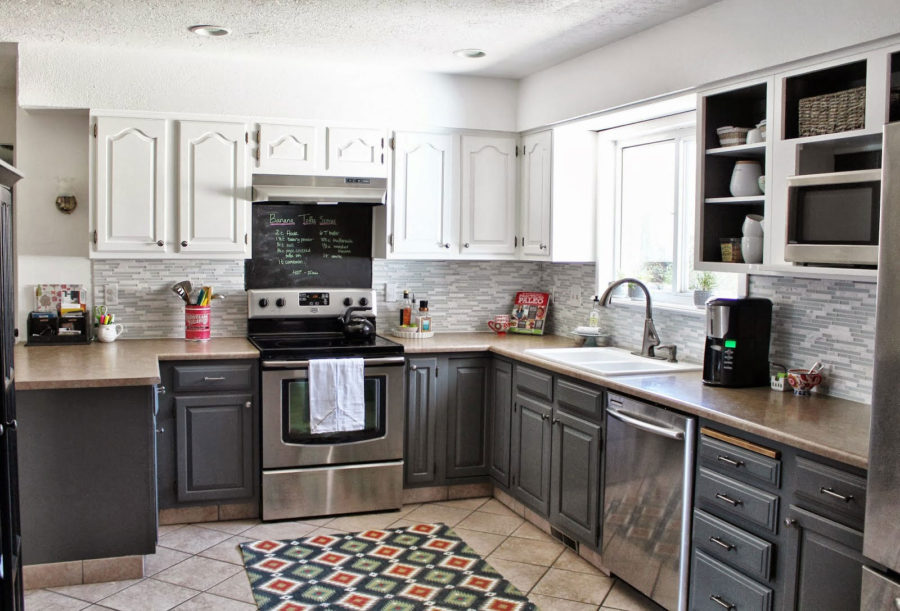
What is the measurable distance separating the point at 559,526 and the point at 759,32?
2275mm

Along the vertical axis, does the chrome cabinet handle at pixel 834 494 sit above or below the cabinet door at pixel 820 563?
above

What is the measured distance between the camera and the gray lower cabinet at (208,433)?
156 inches

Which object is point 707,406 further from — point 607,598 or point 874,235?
point 607,598

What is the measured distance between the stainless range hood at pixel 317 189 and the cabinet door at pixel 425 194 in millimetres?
190

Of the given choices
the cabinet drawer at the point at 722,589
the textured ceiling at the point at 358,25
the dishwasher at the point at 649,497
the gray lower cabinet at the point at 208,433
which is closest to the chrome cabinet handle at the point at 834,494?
the cabinet drawer at the point at 722,589

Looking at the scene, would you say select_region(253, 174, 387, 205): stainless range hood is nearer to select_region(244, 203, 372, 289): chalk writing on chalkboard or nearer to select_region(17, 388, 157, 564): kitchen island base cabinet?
select_region(244, 203, 372, 289): chalk writing on chalkboard

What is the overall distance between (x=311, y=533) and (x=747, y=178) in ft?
8.45

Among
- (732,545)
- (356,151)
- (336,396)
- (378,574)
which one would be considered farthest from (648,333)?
(356,151)

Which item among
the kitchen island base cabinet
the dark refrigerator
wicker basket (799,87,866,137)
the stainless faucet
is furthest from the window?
the dark refrigerator

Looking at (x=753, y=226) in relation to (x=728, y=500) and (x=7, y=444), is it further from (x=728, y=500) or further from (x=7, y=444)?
(x=7, y=444)

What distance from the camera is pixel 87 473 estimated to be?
333 cm

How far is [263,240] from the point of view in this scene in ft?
15.2

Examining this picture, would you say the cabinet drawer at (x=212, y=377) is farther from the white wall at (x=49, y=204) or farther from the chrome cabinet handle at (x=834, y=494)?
the chrome cabinet handle at (x=834, y=494)

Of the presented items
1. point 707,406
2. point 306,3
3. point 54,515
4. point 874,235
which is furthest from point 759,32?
point 54,515
